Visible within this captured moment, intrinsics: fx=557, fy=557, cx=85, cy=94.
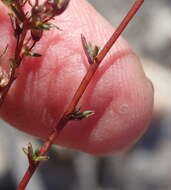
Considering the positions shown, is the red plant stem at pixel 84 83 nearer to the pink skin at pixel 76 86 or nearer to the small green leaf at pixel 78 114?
the small green leaf at pixel 78 114

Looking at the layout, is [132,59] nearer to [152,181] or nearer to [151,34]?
[152,181]

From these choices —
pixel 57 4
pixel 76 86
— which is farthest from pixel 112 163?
pixel 57 4

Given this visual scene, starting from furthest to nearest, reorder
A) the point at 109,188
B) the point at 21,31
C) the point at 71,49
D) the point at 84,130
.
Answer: the point at 109,188 < the point at 84,130 < the point at 71,49 < the point at 21,31

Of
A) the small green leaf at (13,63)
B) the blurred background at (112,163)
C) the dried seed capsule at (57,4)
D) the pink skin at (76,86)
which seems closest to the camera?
the dried seed capsule at (57,4)

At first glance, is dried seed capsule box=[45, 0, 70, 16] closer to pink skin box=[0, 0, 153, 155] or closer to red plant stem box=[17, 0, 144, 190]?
red plant stem box=[17, 0, 144, 190]

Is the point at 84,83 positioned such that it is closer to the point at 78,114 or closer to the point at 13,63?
the point at 78,114

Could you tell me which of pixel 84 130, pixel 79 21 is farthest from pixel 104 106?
pixel 79 21

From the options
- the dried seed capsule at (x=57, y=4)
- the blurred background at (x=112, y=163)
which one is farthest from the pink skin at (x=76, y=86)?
the blurred background at (x=112, y=163)

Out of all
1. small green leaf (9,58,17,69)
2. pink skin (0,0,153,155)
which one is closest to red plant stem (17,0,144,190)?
small green leaf (9,58,17,69)

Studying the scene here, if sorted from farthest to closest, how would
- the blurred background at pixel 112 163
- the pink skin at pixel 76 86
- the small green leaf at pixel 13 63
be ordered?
the blurred background at pixel 112 163, the pink skin at pixel 76 86, the small green leaf at pixel 13 63
